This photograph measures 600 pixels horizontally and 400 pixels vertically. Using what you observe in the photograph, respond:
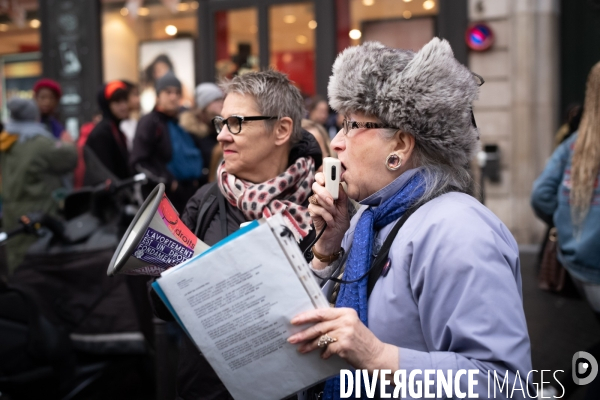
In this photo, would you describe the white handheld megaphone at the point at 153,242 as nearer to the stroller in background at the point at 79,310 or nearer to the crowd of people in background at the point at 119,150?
the stroller in background at the point at 79,310

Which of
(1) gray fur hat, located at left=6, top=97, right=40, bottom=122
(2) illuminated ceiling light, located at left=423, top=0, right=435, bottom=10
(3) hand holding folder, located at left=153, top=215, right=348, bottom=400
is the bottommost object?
(3) hand holding folder, located at left=153, top=215, right=348, bottom=400

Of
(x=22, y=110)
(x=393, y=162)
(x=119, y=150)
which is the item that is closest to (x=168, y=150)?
(x=119, y=150)

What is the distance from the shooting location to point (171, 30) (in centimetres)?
1126

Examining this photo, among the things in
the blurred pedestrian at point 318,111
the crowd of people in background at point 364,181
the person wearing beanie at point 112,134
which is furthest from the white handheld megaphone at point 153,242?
the blurred pedestrian at point 318,111

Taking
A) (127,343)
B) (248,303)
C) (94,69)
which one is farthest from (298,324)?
(94,69)

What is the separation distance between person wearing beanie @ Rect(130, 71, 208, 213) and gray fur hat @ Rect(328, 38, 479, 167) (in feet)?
13.7

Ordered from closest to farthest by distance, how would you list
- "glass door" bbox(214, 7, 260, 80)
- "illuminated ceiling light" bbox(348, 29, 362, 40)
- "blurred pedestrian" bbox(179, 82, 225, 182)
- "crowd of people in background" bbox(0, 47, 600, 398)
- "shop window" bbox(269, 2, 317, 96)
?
"crowd of people in background" bbox(0, 47, 600, 398), "blurred pedestrian" bbox(179, 82, 225, 182), "illuminated ceiling light" bbox(348, 29, 362, 40), "shop window" bbox(269, 2, 317, 96), "glass door" bbox(214, 7, 260, 80)

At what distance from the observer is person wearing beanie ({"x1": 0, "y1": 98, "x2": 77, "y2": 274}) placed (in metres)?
5.66

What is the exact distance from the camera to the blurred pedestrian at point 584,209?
3480 millimetres

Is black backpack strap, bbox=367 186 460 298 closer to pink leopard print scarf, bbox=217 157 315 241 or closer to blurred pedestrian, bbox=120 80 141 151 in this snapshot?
pink leopard print scarf, bbox=217 157 315 241

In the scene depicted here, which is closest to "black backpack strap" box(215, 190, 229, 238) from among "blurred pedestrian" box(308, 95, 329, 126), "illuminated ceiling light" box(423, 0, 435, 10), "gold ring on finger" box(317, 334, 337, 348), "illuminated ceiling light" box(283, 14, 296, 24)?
"gold ring on finger" box(317, 334, 337, 348)

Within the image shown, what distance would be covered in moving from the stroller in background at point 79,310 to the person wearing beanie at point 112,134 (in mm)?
1930

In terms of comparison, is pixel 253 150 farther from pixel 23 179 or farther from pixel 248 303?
pixel 23 179

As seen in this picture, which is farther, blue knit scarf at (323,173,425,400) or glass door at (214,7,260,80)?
glass door at (214,7,260,80)
